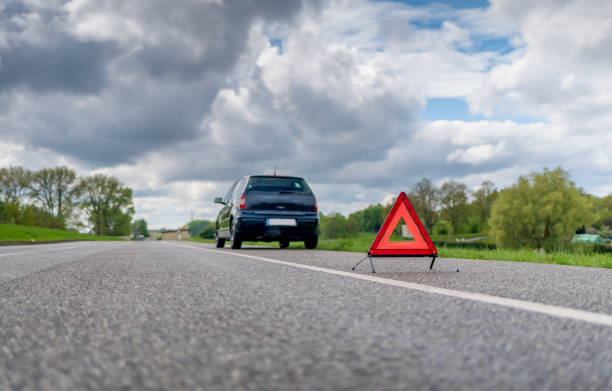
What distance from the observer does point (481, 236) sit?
116 metres

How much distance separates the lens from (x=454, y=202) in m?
83.4

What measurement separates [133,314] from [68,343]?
0.71 meters

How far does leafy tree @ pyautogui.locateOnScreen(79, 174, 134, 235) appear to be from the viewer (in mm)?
74438

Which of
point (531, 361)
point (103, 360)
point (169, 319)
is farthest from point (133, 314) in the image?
point (531, 361)

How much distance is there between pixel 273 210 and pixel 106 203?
72.4m

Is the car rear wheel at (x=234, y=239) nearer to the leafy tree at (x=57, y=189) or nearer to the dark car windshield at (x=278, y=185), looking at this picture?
the dark car windshield at (x=278, y=185)

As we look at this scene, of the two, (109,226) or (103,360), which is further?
(109,226)

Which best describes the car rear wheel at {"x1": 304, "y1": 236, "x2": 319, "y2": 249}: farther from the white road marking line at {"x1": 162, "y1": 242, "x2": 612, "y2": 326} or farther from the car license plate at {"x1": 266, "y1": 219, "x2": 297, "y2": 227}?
the white road marking line at {"x1": 162, "y1": 242, "x2": 612, "y2": 326}

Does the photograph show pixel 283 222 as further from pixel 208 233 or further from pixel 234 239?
pixel 208 233

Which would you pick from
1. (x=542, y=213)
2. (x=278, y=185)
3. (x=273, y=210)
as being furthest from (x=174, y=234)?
(x=273, y=210)

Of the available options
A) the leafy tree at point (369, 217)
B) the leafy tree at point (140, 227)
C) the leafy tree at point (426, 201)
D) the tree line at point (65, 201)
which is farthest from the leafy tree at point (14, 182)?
the leafy tree at point (140, 227)

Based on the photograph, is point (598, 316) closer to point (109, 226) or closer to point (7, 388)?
point (7, 388)

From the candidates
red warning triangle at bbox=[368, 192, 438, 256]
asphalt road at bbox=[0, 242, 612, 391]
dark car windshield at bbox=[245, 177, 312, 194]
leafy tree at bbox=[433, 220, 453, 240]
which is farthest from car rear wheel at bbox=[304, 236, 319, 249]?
leafy tree at bbox=[433, 220, 453, 240]

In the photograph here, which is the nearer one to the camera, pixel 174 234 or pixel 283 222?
pixel 283 222
